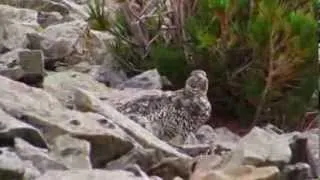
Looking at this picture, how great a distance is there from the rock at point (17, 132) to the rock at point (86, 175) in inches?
17.5

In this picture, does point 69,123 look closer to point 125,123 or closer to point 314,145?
point 125,123

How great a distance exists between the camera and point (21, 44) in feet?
19.8

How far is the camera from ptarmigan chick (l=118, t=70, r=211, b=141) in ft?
14.6

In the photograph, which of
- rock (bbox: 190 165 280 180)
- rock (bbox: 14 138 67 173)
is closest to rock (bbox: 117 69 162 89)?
rock (bbox: 190 165 280 180)

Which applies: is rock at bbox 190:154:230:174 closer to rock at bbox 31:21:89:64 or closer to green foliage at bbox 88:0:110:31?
rock at bbox 31:21:89:64

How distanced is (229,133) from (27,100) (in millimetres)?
1378

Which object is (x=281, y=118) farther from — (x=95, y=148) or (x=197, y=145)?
(x=95, y=148)

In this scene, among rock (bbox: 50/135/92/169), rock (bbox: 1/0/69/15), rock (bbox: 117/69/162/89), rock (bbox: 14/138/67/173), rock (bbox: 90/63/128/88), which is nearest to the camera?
rock (bbox: 14/138/67/173)

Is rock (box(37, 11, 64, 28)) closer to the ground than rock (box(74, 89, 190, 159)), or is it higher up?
closer to the ground

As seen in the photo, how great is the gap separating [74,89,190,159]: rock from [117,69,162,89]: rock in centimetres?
94

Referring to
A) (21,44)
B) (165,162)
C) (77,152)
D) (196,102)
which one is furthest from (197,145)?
(21,44)

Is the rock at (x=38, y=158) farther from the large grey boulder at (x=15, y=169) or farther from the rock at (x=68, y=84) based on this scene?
the rock at (x=68, y=84)

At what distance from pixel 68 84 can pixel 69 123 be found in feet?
4.74

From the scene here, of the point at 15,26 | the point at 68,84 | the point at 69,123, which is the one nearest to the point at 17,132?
the point at 69,123
